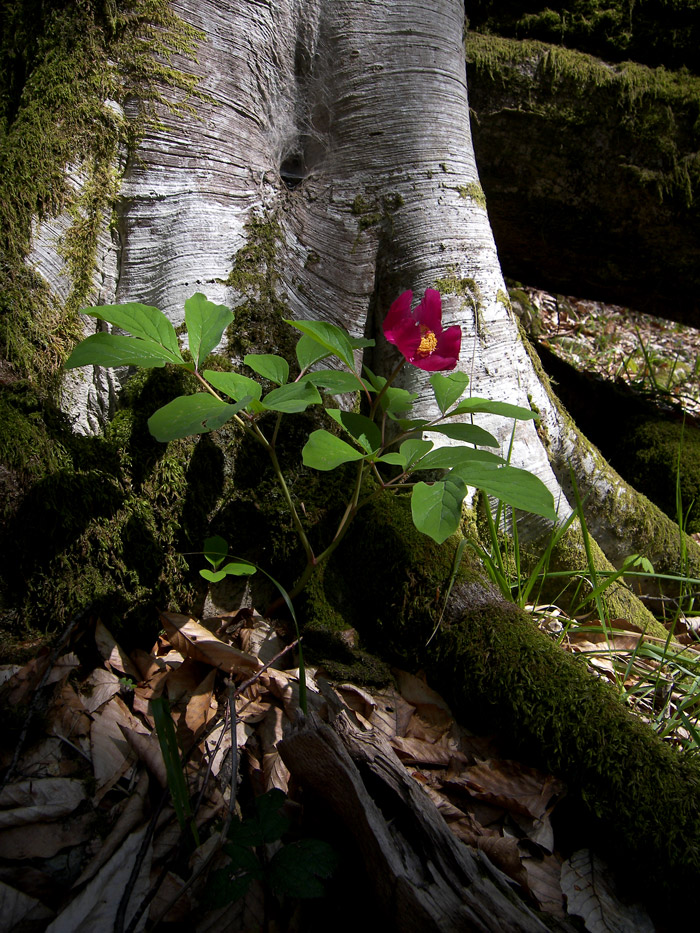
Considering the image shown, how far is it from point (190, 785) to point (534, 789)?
0.80 metres

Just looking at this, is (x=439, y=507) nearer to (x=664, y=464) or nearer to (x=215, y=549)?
(x=215, y=549)

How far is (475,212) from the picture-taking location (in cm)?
210

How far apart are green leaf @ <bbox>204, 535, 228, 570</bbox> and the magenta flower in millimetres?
695

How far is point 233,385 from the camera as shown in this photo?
1.29 m

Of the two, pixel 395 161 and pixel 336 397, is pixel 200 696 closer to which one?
pixel 336 397

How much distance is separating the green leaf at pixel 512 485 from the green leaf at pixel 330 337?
1.25 ft

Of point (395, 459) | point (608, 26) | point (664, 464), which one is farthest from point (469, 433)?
point (608, 26)

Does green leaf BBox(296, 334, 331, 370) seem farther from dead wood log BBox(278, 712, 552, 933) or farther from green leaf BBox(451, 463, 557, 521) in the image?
dead wood log BBox(278, 712, 552, 933)

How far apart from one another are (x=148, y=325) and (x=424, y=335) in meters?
0.66

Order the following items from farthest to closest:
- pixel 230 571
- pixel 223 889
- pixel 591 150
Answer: pixel 591 150
pixel 230 571
pixel 223 889

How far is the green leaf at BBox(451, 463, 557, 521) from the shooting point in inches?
45.5

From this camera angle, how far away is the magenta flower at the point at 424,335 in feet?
4.27

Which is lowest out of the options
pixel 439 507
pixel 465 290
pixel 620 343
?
pixel 439 507

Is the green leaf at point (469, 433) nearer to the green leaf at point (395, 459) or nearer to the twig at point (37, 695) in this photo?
the green leaf at point (395, 459)
